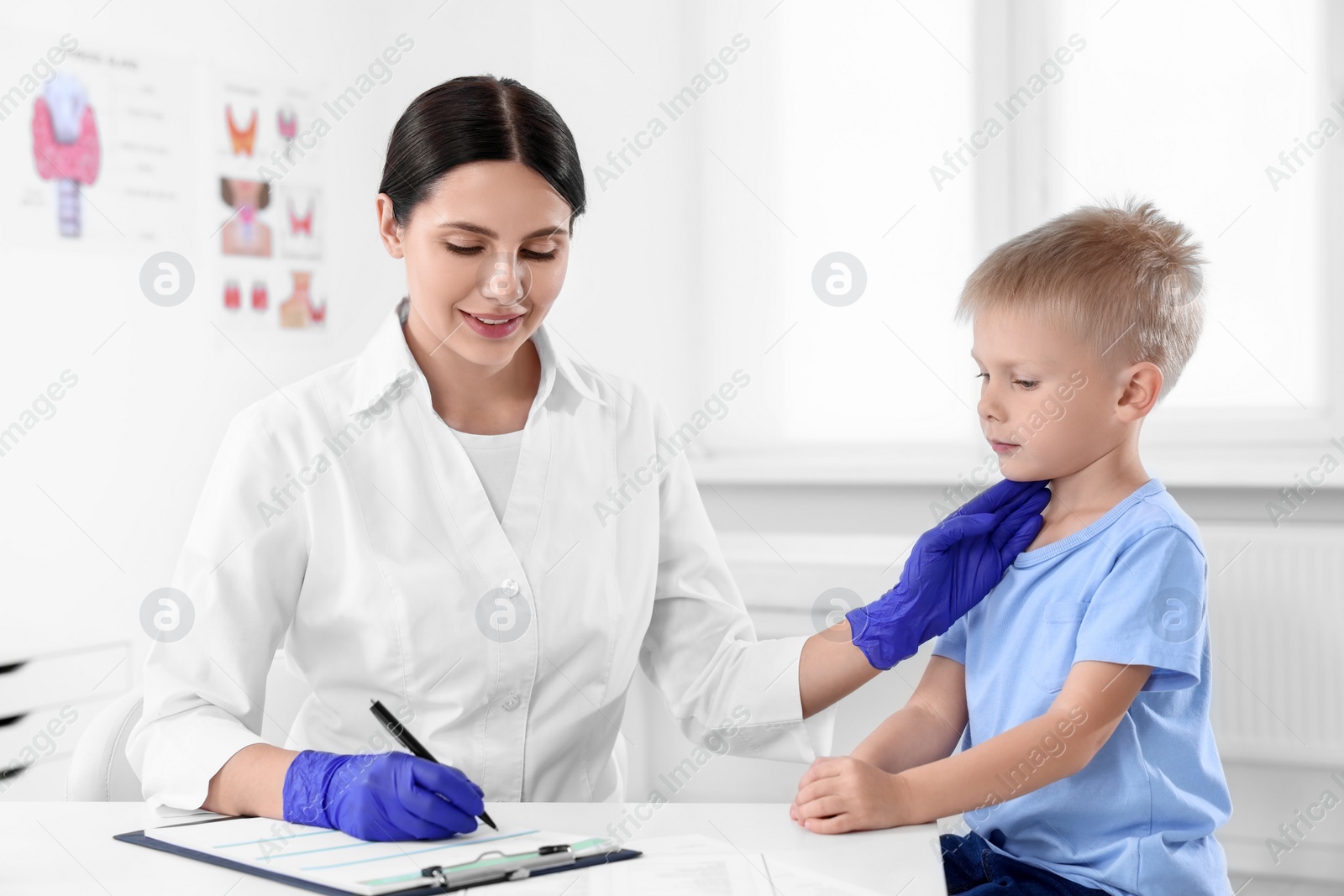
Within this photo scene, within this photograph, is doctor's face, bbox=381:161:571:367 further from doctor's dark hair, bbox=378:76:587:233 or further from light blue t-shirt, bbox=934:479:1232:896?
light blue t-shirt, bbox=934:479:1232:896

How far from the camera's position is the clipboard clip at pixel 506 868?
88 centimetres

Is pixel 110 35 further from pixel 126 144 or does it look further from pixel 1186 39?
pixel 1186 39

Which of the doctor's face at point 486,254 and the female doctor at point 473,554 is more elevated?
the doctor's face at point 486,254

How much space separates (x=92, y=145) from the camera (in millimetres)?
2244

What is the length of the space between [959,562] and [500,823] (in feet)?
1.80

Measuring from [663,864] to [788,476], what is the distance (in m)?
1.64

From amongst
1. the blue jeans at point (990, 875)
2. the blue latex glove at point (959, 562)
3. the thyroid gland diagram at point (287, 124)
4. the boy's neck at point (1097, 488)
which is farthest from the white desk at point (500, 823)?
the thyroid gland diagram at point (287, 124)

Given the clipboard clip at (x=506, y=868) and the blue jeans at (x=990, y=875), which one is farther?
the blue jeans at (x=990, y=875)

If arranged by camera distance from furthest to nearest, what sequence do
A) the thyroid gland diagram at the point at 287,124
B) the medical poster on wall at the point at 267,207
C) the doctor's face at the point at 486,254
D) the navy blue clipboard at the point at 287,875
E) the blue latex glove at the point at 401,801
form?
the thyroid gland diagram at the point at 287,124 < the medical poster on wall at the point at 267,207 < the doctor's face at the point at 486,254 < the blue latex glove at the point at 401,801 < the navy blue clipboard at the point at 287,875

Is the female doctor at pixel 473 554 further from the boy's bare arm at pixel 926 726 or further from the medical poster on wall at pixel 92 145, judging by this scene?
the medical poster on wall at pixel 92 145

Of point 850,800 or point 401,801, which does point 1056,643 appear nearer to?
point 850,800

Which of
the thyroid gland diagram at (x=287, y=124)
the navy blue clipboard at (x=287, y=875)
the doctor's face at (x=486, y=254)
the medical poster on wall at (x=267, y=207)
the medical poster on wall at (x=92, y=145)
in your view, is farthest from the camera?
→ the thyroid gland diagram at (x=287, y=124)

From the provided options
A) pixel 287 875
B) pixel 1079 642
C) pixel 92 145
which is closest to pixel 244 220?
pixel 92 145

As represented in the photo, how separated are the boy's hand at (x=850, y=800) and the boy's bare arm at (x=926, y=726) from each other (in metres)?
0.18
